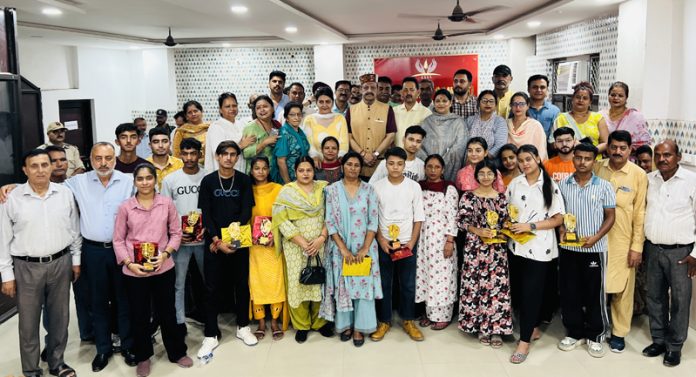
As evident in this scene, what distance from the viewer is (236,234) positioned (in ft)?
13.0

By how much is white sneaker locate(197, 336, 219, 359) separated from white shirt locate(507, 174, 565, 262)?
241 centimetres

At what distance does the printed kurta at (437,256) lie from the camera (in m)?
4.26

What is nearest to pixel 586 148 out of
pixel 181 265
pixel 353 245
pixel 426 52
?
pixel 353 245

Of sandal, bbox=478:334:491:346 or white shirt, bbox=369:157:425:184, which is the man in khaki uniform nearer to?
white shirt, bbox=369:157:425:184

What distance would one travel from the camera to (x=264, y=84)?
12.9 m

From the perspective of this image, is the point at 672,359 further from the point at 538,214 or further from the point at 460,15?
the point at 460,15

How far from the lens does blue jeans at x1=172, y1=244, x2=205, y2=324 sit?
13.5ft

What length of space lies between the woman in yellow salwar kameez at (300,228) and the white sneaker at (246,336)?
344mm

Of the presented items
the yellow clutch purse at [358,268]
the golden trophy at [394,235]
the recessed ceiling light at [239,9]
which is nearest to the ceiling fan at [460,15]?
the recessed ceiling light at [239,9]

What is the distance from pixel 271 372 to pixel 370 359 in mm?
741

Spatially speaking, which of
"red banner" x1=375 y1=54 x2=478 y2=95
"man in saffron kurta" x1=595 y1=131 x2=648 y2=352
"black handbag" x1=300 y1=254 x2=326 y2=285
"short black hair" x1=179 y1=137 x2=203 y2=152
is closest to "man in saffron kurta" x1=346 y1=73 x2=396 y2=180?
"black handbag" x1=300 y1=254 x2=326 y2=285

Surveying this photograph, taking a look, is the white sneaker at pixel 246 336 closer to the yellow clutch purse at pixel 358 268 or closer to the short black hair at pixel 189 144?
the yellow clutch purse at pixel 358 268

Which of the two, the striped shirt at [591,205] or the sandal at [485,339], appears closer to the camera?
the striped shirt at [591,205]

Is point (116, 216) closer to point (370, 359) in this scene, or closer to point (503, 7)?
point (370, 359)
